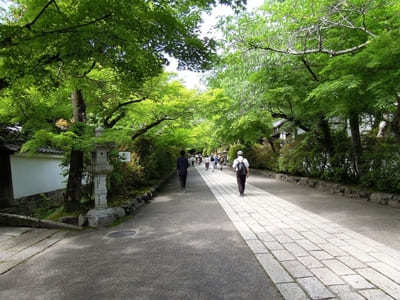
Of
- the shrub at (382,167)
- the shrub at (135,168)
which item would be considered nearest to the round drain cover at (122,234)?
the shrub at (135,168)

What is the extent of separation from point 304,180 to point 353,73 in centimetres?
693

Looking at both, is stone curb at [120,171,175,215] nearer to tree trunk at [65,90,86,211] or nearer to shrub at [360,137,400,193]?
tree trunk at [65,90,86,211]

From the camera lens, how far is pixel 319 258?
375 cm

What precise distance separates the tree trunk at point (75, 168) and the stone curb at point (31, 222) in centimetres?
89

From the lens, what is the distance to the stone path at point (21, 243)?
424 centimetres

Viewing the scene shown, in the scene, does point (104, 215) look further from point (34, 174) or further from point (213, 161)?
point (213, 161)

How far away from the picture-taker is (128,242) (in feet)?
16.1

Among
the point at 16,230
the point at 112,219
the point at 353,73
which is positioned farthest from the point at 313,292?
the point at 16,230

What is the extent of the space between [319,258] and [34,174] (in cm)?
1095

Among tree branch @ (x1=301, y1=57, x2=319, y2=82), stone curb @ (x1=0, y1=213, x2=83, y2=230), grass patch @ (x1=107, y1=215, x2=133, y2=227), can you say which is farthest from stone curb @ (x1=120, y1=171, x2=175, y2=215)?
tree branch @ (x1=301, y1=57, x2=319, y2=82)

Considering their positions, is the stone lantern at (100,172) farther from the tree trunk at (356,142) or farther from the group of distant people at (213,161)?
the group of distant people at (213,161)

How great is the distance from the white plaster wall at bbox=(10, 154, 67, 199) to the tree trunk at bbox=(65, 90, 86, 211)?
1553mm

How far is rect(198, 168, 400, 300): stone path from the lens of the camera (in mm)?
2873

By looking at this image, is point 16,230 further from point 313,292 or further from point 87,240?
point 313,292
